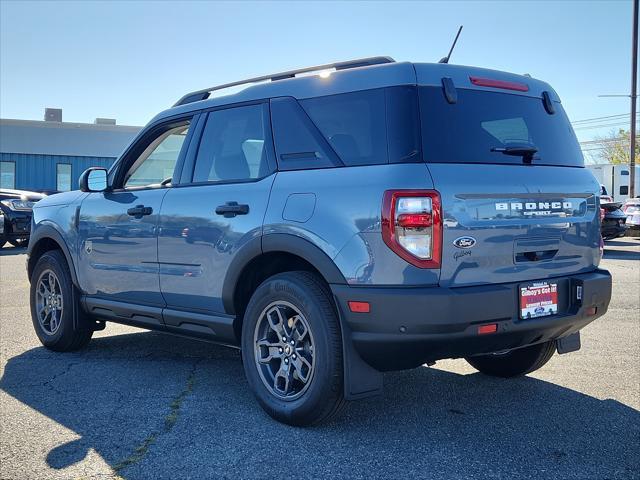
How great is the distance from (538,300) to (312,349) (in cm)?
Result: 126

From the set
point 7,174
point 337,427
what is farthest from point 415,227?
point 7,174

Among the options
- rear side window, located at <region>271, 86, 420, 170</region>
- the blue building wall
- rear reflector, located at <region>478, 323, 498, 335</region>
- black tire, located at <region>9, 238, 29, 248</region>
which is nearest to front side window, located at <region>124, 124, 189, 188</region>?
rear side window, located at <region>271, 86, 420, 170</region>

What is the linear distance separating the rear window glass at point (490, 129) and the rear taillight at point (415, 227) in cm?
27

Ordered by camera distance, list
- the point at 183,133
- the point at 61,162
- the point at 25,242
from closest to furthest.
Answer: the point at 183,133, the point at 25,242, the point at 61,162

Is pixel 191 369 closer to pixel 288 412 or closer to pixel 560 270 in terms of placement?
pixel 288 412

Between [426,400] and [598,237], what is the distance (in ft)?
4.88

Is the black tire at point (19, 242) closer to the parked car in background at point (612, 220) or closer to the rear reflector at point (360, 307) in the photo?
the parked car in background at point (612, 220)

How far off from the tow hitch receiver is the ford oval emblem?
1.29 meters

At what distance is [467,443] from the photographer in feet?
12.4

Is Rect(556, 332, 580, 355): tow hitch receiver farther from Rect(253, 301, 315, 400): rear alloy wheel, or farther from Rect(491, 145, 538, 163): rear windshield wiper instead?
Rect(253, 301, 315, 400): rear alloy wheel

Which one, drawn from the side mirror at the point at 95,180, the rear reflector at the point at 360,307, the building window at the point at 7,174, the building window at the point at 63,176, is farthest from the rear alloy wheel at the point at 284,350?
the building window at the point at 63,176

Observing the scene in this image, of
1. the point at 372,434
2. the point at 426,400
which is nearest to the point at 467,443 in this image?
the point at 372,434

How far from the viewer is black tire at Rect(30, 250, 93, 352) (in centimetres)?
595

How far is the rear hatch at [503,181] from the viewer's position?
11.9ft
